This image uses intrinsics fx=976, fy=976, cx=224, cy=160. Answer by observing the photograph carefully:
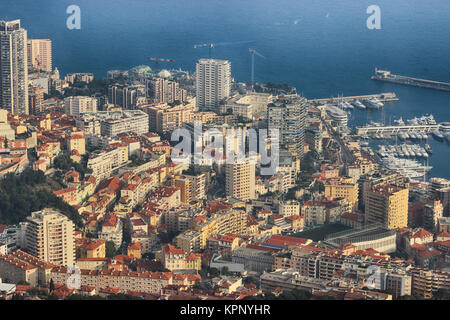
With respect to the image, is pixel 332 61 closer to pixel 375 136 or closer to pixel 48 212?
pixel 375 136

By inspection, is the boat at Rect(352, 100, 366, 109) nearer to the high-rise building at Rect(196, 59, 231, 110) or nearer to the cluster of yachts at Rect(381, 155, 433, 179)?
the high-rise building at Rect(196, 59, 231, 110)

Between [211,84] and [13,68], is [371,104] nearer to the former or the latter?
[211,84]

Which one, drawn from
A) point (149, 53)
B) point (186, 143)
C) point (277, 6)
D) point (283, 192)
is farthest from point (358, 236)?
point (277, 6)

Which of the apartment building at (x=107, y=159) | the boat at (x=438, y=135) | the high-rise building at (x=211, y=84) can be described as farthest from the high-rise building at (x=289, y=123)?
the boat at (x=438, y=135)

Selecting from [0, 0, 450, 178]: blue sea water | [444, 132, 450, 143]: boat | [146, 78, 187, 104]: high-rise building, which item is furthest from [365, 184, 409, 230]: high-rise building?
[0, 0, 450, 178]: blue sea water

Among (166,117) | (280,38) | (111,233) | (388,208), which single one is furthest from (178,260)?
(280,38)

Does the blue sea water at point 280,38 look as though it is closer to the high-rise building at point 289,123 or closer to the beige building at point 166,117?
the high-rise building at point 289,123
